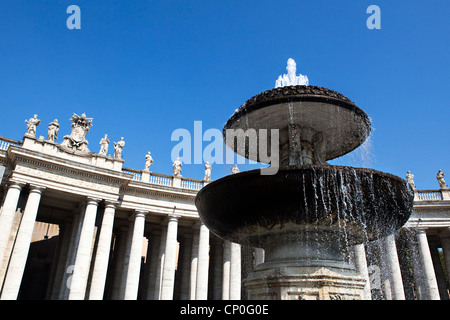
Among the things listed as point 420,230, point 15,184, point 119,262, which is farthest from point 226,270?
point 15,184

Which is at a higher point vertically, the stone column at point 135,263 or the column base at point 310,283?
the stone column at point 135,263

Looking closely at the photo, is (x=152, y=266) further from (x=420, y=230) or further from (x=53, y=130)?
(x=420, y=230)

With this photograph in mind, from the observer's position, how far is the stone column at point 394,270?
1093 inches

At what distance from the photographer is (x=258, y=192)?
300 inches

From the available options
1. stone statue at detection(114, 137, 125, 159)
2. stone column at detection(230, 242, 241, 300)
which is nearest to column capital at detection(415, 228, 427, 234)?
stone column at detection(230, 242, 241, 300)

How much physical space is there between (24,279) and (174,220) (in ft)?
61.9

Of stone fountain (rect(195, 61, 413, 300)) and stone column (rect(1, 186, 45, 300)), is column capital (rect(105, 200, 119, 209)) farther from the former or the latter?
stone fountain (rect(195, 61, 413, 300))

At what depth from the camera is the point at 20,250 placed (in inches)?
865

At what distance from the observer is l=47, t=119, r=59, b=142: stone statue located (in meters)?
26.4

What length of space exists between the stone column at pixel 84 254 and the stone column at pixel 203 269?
877 cm

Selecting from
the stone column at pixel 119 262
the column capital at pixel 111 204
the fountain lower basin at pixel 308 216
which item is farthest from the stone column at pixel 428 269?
the column capital at pixel 111 204

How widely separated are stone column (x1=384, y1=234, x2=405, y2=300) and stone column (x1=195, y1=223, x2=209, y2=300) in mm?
15405

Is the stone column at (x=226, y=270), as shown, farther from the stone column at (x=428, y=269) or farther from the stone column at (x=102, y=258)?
the stone column at (x=428, y=269)
